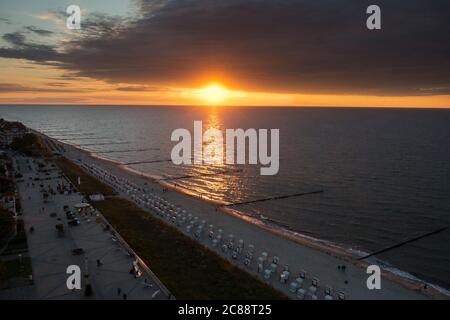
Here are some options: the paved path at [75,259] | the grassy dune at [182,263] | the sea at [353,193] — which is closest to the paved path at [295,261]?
the grassy dune at [182,263]

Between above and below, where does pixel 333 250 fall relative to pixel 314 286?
below

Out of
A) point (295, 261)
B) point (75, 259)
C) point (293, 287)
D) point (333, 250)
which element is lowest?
point (333, 250)

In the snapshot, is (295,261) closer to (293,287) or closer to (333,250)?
(293,287)

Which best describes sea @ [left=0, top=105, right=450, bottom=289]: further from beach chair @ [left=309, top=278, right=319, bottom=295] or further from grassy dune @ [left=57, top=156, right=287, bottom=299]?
grassy dune @ [left=57, top=156, right=287, bottom=299]

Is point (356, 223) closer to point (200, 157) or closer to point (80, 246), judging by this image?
point (80, 246)

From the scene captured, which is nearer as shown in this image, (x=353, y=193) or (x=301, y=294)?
(x=301, y=294)

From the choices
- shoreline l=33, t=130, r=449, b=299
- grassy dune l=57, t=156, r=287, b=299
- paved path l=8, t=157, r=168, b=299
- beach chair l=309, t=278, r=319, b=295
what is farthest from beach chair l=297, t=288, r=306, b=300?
paved path l=8, t=157, r=168, b=299

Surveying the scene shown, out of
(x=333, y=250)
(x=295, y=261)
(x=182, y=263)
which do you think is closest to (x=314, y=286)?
(x=295, y=261)

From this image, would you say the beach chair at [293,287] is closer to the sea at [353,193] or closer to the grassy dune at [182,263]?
the grassy dune at [182,263]

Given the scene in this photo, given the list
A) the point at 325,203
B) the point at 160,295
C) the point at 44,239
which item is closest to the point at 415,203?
the point at 325,203
